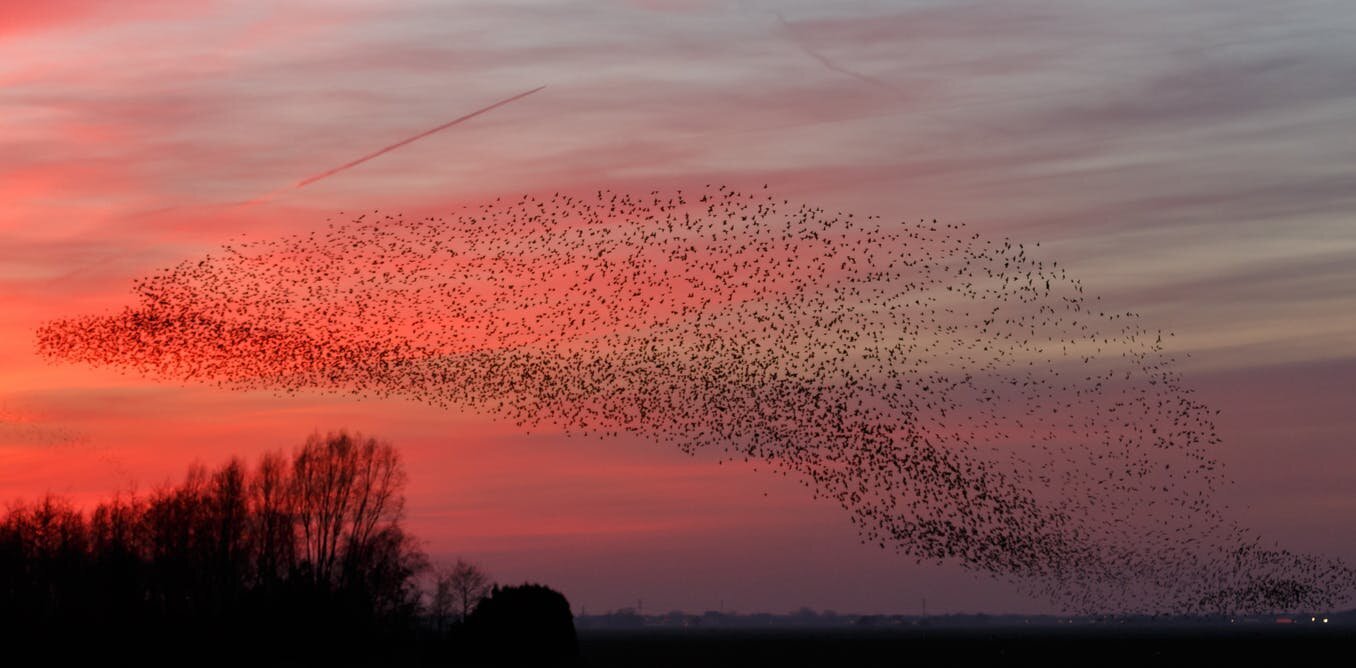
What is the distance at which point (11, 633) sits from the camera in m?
93.0

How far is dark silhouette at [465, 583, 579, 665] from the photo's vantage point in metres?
116

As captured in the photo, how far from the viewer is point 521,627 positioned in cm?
11619

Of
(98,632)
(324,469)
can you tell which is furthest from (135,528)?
(98,632)

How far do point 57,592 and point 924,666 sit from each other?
7240 cm

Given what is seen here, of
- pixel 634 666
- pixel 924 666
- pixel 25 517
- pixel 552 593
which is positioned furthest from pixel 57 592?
pixel 924 666

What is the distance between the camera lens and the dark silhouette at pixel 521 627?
380 ft

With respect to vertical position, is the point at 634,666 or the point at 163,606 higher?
the point at 163,606

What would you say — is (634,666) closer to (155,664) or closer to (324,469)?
(324,469)

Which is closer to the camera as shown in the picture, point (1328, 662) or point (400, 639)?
point (400, 639)

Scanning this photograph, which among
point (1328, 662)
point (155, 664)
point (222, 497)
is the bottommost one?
point (1328, 662)

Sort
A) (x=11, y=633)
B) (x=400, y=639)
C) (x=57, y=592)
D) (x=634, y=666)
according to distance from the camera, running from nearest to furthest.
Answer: (x=11, y=633) < (x=57, y=592) < (x=400, y=639) < (x=634, y=666)

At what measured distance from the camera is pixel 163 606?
4759 inches

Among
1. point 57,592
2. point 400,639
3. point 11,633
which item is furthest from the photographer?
point 400,639

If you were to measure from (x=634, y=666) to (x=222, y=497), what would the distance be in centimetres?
3824
